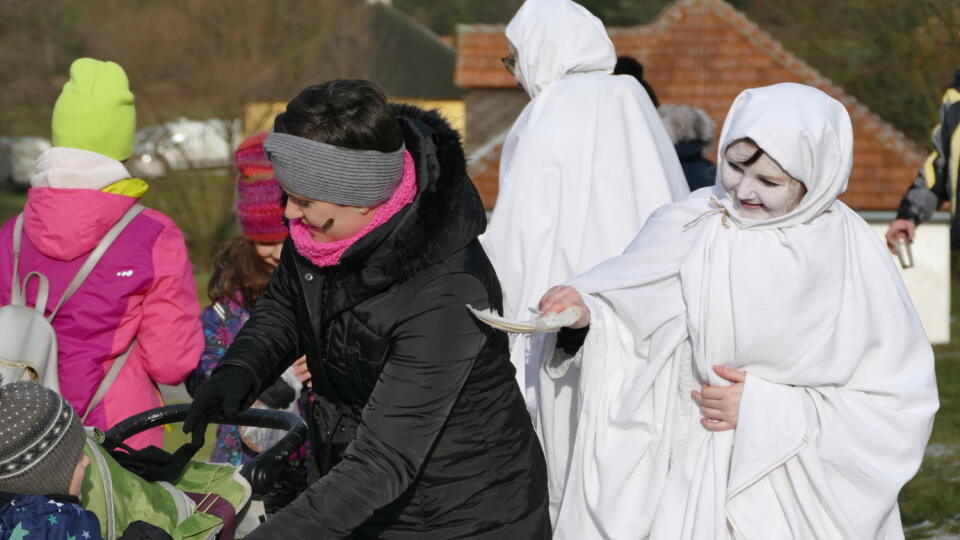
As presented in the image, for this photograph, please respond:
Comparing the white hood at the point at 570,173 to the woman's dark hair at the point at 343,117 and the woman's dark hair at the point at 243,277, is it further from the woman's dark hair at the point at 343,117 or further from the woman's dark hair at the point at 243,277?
the woman's dark hair at the point at 343,117

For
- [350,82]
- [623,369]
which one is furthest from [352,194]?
[623,369]

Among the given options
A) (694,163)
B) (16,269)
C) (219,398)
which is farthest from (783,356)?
(694,163)

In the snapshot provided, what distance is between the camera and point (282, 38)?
743 inches

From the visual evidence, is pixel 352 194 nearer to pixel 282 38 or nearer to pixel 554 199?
pixel 554 199

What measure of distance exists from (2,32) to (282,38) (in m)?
4.19

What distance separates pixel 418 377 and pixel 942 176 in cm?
561

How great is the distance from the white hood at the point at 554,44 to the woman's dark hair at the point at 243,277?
1.57 meters

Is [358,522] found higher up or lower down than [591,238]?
higher up

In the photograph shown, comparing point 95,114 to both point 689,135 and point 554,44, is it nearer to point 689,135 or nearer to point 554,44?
point 554,44

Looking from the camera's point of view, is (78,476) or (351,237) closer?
(78,476)

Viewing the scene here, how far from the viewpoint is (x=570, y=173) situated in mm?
5559

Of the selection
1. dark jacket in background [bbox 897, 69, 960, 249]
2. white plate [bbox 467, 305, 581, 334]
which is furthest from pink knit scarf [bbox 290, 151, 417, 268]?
dark jacket in background [bbox 897, 69, 960, 249]

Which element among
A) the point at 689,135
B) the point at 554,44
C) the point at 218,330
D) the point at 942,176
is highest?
the point at 554,44

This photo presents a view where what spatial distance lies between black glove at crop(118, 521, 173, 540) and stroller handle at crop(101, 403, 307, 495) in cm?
42
